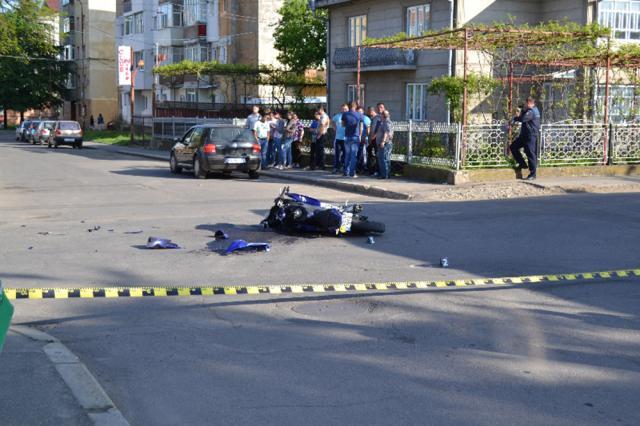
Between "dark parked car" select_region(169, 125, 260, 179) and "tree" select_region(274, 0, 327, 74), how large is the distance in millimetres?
20567

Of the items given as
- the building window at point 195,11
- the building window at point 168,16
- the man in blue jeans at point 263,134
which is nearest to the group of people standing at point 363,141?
the man in blue jeans at point 263,134

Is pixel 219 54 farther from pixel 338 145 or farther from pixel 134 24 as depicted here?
pixel 338 145

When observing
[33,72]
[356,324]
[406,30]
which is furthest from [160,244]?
[33,72]

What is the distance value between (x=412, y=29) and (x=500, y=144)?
12.7 meters

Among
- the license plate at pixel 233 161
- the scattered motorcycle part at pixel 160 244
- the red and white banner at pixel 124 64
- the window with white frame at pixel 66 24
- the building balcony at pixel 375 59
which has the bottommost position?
the scattered motorcycle part at pixel 160 244

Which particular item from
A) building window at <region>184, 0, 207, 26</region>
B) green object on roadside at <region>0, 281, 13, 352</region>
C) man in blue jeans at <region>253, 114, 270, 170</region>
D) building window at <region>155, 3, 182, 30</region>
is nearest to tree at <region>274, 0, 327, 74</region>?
building window at <region>184, 0, 207, 26</region>

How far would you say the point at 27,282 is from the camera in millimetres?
8719

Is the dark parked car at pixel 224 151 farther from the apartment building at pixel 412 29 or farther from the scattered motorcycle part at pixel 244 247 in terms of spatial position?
the scattered motorcycle part at pixel 244 247

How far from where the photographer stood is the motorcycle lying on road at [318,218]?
11.5 metres

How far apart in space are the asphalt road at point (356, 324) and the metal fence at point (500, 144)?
5.50 meters

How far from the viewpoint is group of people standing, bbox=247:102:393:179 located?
19.9 metres

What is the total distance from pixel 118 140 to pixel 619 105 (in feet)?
110

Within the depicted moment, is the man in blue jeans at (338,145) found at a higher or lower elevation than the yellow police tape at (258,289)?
higher

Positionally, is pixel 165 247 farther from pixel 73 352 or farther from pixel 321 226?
pixel 73 352
